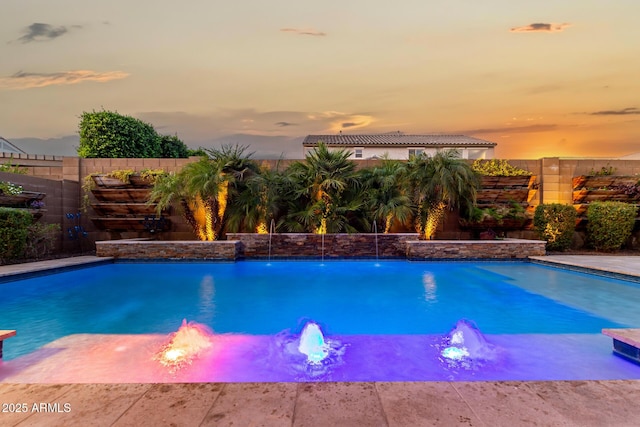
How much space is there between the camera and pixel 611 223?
33.8 ft

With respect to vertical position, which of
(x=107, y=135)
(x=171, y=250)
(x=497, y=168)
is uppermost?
(x=107, y=135)

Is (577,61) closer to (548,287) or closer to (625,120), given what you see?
(625,120)

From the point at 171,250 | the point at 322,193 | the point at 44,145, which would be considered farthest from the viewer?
the point at 44,145

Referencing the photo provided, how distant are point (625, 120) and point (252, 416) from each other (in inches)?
679

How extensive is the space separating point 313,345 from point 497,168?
1061cm

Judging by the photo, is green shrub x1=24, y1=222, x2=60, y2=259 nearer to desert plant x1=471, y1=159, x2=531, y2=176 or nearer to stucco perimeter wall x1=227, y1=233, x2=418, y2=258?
stucco perimeter wall x1=227, y1=233, x2=418, y2=258

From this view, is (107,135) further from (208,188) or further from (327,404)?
(327,404)

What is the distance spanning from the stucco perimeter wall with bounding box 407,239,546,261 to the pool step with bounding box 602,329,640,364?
21.4 feet

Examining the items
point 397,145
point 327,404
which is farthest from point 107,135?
point 397,145

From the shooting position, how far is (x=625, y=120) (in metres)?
13.1

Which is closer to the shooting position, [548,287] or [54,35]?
[548,287]

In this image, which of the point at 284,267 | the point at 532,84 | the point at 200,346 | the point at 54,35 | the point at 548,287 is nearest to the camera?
the point at 200,346

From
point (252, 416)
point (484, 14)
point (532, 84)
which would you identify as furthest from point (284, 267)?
point (532, 84)

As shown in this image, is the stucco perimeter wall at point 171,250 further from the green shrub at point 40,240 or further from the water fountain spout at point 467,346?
the water fountain spout at point 467,346
